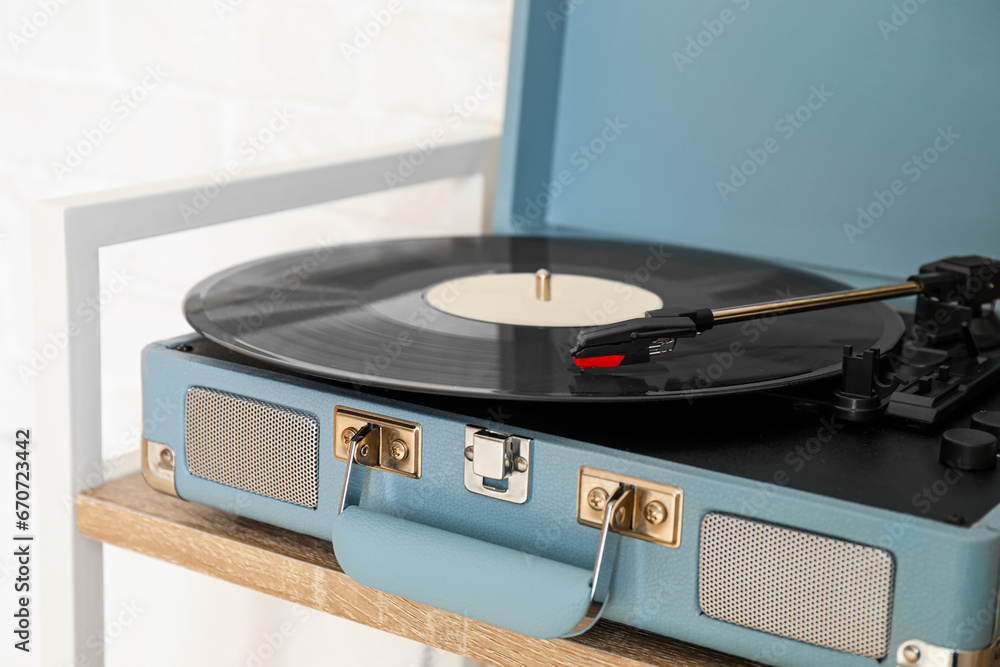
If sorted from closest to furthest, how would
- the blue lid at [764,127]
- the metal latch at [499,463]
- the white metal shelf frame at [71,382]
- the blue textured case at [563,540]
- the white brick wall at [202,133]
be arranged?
the blue textured case at [563,540] < the metal latch at [499,463] < the white metal shelf frame at [71,382] < the blue lid at [764,127] < the white brick wall at [202,133]

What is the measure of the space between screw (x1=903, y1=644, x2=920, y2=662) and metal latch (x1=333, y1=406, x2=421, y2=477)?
1.01 ft

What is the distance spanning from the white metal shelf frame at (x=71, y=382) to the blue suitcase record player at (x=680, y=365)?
87 mm

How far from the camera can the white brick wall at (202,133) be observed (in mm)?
1376

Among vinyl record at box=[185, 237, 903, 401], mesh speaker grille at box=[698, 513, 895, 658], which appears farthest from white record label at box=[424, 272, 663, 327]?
mesh speaker grille at box=[698, 513, 895, 658]

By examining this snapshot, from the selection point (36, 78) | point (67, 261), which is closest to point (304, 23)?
point (36, 78)

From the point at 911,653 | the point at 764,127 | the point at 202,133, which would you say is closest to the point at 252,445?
the point at 911,653

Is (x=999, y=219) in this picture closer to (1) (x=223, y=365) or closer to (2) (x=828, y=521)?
(2) (x=828, y=521)

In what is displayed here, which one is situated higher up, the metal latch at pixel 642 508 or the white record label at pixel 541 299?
the white record label at pixel 541 299

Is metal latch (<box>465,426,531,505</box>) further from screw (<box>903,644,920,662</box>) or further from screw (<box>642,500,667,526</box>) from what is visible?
screw (<box>903,644,920,662</box>)

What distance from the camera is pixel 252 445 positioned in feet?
2.54

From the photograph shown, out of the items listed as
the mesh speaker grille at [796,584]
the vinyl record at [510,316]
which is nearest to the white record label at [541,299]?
the vinyl record at [510,316]

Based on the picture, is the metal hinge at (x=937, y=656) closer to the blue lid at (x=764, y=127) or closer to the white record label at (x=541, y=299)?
the white record label at (x=541, y=299)

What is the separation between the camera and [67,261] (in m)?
0.86

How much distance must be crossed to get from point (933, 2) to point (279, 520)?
0.74m
